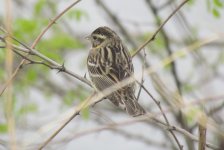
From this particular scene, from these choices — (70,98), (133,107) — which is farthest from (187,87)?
(133,107)

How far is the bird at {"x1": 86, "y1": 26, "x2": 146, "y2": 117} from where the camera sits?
17.3ft

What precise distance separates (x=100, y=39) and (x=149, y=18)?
193 inches

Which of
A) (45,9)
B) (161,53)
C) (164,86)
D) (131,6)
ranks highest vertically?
(131,6)

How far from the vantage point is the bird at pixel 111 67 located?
5.27 meters

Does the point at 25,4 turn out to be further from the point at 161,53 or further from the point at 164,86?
the point at 164,86

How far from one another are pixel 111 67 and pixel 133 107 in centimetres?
102

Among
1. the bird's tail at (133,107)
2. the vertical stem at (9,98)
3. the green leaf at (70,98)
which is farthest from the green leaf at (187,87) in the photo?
the vertical stem at (9,98)

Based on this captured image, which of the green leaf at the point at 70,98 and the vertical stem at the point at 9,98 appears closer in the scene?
the vertical stem at the point at 9,98

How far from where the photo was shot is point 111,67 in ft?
19.4

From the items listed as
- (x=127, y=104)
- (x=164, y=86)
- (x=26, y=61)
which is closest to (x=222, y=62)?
(x=127, y=104)

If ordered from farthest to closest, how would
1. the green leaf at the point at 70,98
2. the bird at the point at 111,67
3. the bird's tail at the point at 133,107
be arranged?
1. the green leaf at the point at 70,98
2. the bird at the point at 111,67
3. the bird's tail at the point at 133,107

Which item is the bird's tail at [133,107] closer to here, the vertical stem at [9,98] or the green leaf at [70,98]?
the vertical stem at [9,98]

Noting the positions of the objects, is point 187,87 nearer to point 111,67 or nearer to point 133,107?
point 111,67

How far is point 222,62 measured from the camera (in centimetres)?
894
